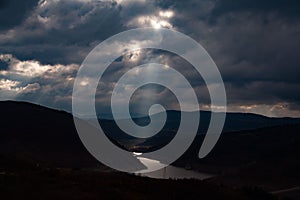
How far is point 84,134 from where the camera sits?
570ft

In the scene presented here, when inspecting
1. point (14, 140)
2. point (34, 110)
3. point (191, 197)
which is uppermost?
point (34, 110)

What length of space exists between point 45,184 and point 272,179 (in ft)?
347

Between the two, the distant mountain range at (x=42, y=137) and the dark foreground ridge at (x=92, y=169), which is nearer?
the dark foreground ridge at (x=92, y=169)

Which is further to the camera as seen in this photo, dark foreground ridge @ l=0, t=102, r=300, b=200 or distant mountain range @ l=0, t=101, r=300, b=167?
distant mountain range @ l=0, t=101, r=300, b=167

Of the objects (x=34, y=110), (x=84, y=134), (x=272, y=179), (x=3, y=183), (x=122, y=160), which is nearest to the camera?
(x=3, y=183)

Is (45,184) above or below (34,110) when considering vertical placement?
below

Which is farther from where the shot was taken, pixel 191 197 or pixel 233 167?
pixel 233 167

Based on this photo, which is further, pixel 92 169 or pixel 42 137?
pixel 42 137

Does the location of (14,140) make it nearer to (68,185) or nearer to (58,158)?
(58,158)

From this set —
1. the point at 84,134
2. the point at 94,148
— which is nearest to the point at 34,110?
the point at 84,134

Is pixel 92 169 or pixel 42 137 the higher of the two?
pixel 42 137

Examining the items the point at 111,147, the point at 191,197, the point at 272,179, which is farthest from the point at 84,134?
the point at 191,197

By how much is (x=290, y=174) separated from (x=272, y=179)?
317 inches

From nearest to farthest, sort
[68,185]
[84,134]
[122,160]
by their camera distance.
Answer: [68,185] < [122,160] < [84,134]
